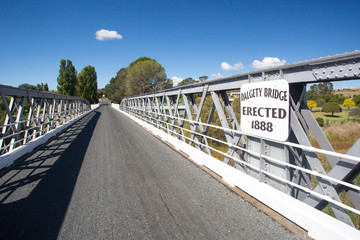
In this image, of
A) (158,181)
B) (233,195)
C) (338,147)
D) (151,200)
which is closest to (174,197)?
(151,200)

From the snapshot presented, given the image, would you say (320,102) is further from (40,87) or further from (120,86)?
(40,87)

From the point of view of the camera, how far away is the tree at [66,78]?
201ft

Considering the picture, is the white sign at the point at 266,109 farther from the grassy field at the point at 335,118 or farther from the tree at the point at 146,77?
the tree at the point at 146,77

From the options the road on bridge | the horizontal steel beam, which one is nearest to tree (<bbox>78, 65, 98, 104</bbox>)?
the road on bridge

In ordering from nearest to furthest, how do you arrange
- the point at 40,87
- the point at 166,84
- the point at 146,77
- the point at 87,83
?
the point at 146,77 < the point at 166,84 < the point at 87,83 < the point at 40,87

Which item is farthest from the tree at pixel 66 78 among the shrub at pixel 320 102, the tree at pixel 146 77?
the shrub at pixel 320 102

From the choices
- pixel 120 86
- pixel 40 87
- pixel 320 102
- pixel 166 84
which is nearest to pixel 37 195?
pixel 166 84

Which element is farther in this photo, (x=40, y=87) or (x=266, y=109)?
(x=40, y=87)

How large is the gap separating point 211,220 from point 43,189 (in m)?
4.07

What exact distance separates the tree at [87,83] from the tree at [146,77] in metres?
35.2

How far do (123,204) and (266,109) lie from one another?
11.3 feet

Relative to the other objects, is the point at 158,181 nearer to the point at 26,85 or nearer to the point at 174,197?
the point at 174,197

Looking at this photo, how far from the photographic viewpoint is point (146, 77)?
4169 cm

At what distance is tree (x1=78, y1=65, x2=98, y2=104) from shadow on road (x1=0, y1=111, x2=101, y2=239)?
69638 millimetres
